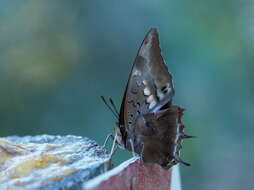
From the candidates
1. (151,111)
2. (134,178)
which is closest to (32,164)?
(134,178)

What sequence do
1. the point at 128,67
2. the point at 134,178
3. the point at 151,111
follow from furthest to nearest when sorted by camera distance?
the point at 128,67, the point at 151,111, the point at 134,178

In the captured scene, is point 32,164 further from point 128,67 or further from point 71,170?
point 128,67

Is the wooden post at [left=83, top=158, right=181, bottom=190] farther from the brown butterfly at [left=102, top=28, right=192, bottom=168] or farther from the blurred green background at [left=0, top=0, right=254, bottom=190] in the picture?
the blurred green background at [left=0, top=0, right=254, bottom=190]

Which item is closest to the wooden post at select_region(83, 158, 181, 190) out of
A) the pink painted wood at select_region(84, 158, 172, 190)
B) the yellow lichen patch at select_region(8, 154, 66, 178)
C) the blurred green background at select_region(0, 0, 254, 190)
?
the pink painted wood at select_region(84, 158, 172, 190)

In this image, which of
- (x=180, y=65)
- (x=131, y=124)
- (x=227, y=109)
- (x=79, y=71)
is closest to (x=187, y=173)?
(x=227, y=109)

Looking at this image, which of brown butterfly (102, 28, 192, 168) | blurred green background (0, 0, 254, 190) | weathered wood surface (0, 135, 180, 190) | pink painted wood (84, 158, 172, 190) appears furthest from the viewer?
blurred green background (0, 0, 254, 190)

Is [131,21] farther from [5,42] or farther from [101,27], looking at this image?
[5,42]

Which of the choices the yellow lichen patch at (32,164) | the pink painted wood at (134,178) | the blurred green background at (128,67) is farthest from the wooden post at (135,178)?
the blurred green background at (128,67)
